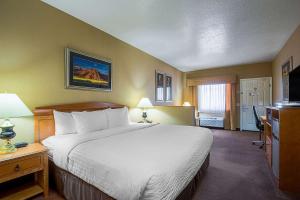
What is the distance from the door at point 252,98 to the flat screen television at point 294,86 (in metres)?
3.75

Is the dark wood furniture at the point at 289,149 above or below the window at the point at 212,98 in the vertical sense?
below

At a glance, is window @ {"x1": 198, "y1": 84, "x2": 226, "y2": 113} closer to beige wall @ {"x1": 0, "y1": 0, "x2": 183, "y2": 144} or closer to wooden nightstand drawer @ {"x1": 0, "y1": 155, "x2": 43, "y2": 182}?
beige wall @ {"x1": 0, "y1": 0, "x2": 183, "y2": 144}

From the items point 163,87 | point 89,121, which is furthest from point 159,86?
point 89,121

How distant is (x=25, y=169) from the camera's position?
1729mm

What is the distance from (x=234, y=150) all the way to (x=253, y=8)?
9.32 feet

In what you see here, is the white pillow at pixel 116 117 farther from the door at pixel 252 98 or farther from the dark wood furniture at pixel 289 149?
the door at pixel 252 98

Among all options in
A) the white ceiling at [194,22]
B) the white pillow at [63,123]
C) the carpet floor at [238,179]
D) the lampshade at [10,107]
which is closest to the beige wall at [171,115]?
the carpet floor at [238,179]

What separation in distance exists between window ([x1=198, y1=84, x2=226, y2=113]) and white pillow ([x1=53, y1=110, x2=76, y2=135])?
570cm

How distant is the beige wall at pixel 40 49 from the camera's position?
2037mm

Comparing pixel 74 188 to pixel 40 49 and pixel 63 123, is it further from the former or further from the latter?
pixel 40 49

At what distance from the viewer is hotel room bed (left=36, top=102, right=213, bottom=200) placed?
3.76 feet

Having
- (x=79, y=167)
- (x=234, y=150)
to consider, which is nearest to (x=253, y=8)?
(x=234, y=150)

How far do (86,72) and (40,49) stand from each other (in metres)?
0.77

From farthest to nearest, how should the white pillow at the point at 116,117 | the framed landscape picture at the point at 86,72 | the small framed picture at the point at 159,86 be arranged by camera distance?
the small framed picture at the point at 159,86
the white pillow at the point at 116,117
the framed landscape picture at the point at 86,72
